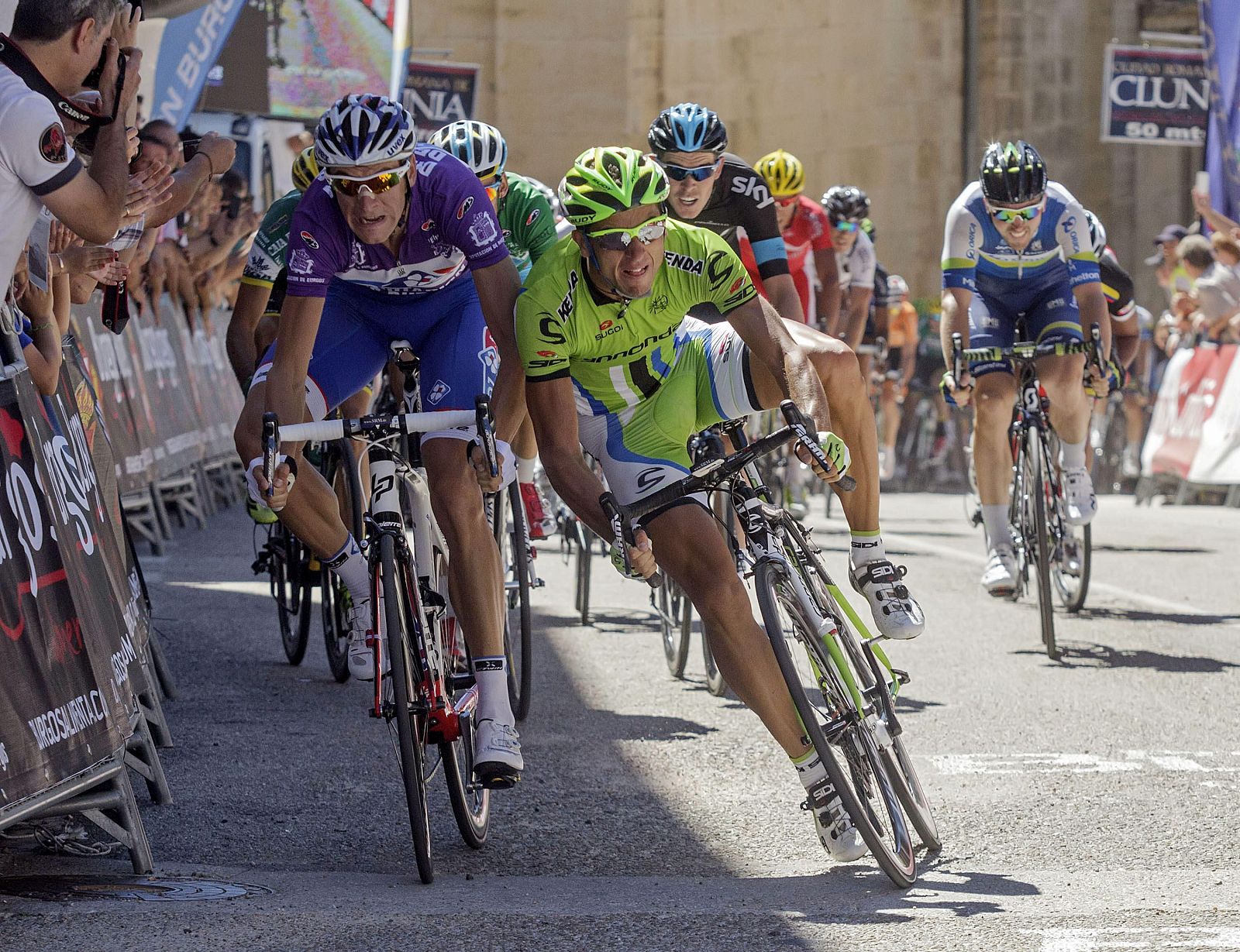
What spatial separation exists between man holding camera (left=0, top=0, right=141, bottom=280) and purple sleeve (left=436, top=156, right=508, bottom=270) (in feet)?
3.40

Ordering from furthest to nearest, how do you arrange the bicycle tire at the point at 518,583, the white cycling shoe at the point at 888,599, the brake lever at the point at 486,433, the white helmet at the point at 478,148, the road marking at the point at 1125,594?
the road marking at the point at 1125,594
the white helmet at the point at 478,148
the bicycle tire at the point at 518,583
the white cycling shoe at the point at 888,599
the brake lever at the point at 486,433

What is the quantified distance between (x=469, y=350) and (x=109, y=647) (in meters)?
1.61

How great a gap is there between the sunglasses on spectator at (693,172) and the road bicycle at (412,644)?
8.64 ft

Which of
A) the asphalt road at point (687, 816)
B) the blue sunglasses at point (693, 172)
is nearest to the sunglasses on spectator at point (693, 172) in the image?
the blue sunglasses at point (693, 172)

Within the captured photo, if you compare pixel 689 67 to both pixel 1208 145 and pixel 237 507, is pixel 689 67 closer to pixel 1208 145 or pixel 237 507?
pixel 1208 145

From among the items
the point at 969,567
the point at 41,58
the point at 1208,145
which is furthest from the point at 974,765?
the point at 1208,145

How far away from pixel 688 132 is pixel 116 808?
387 centimetres

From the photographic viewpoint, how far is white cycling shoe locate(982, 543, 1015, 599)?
9.15m

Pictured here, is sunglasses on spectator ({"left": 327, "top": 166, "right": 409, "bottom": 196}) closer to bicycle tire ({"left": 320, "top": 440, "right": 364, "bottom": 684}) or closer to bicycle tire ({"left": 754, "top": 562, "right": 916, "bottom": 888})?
bicycle tire ({"left": 754, "top": 562, "right": 916, "bottom": 888})

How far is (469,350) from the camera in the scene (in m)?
6.52

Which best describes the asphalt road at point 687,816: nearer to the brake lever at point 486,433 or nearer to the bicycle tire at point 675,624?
the bicycle tire at point 675,624

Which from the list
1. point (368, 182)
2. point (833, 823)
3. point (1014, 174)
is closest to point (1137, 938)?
point (833, 823)

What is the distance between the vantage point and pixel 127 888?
197 inches

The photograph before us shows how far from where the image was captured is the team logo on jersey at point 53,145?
15.7 feet
